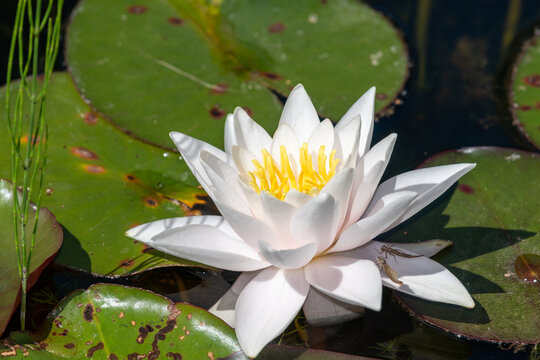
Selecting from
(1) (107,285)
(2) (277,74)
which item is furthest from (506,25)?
(1) (107,285)

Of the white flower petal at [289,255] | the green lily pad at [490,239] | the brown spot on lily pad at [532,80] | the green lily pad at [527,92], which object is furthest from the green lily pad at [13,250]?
the brown spot on lily pad at [532,80]

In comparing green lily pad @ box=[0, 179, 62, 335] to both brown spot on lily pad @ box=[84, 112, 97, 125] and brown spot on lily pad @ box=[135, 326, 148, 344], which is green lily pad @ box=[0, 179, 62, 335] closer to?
brown spot on lily pad @ box=[135, 326, 148, 344]

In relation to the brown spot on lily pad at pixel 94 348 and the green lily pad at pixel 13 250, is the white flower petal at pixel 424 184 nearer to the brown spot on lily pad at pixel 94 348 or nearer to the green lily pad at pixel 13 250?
the brown spot on lily pad at pixel 94 348

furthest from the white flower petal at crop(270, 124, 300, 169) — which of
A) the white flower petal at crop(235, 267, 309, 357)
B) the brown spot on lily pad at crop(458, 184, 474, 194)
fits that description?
the brown spot on lily pad at crop(458, 184, 474, 194)

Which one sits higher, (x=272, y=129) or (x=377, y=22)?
(x=377, y=22)

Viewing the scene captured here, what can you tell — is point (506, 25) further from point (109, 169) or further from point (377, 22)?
point (109, 169)

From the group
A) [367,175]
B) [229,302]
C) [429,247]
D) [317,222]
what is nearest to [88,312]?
[229,302]

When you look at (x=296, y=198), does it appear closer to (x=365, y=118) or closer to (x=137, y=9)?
(x=365, y=118)
